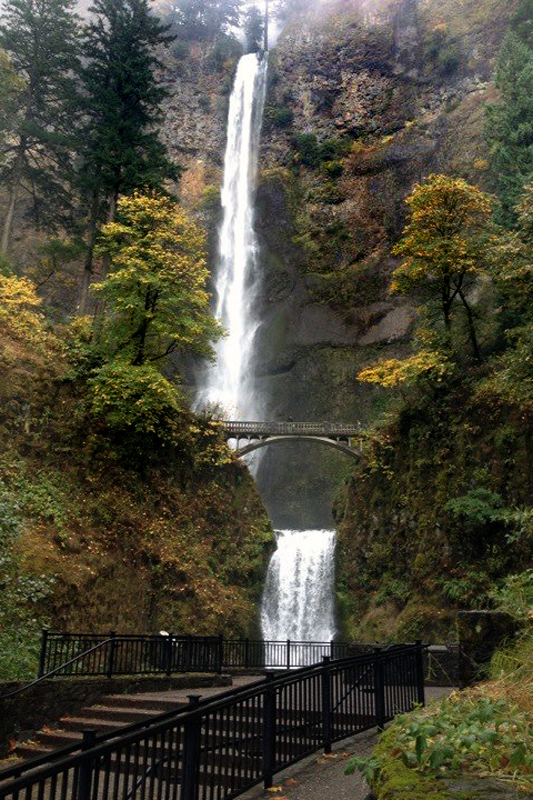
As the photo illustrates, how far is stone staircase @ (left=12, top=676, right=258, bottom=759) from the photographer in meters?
10.0

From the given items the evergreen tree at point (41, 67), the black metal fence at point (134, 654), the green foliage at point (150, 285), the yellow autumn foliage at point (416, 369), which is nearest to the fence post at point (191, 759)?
the black metal fence at point (134, 654)

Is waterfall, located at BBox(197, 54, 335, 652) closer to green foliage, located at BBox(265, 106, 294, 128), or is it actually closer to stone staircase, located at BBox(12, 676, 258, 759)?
green foliage, located at BBox(265, 106, 294, 128)

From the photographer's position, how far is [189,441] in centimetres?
2577

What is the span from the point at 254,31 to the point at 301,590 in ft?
200

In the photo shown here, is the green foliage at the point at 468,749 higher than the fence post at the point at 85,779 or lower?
higher

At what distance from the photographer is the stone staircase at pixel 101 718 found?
10.0 m

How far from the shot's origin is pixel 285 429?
33844mm

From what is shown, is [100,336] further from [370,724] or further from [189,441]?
[370,724]

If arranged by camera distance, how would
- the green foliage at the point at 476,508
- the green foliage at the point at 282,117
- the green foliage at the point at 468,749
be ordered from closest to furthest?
the green foliage at the point at 468,749
the green foliage at the point at 476,508
the green foliage at the point at 282,117

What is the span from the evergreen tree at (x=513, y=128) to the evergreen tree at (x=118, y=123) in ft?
47.7

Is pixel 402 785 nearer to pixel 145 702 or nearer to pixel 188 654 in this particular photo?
pixel 145 702

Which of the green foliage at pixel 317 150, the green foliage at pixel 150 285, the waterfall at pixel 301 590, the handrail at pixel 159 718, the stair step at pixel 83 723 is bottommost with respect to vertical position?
the stair step at pixel 83 723

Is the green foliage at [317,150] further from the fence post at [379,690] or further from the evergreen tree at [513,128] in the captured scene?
the fence post at [379,690]

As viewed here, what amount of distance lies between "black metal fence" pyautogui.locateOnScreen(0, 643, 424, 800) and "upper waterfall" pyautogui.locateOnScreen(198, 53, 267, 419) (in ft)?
96.1
